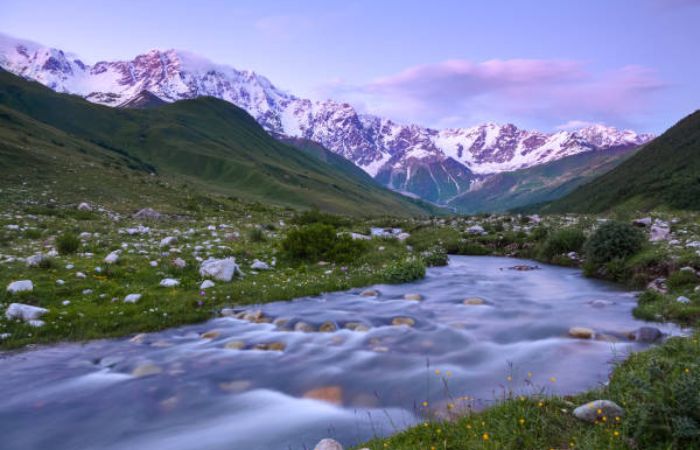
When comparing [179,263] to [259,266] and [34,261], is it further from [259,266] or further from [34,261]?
[34,261]

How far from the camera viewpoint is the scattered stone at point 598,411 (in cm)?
586

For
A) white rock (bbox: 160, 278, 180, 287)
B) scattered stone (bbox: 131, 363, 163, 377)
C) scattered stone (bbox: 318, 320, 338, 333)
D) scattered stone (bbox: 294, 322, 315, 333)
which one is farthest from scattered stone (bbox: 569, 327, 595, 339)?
white rock (bbox: 160, 278, 180, 287)

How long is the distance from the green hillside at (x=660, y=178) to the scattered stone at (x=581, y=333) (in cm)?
7309

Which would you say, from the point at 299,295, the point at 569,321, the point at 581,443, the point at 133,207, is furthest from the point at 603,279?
the point at 133,207

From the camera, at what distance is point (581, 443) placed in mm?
5273

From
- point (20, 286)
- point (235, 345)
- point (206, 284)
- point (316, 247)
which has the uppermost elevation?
point (316, 247)

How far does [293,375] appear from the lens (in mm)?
9570

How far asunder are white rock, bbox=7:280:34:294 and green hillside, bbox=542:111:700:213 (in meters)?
82.1

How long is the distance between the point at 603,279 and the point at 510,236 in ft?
37.3

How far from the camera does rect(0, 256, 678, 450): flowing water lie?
741 centimetres

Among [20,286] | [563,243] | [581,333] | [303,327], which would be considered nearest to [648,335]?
[581,333]

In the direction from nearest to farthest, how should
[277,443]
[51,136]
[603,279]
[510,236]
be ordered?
[277,443]
[603,279]
[510,236]
[51,136]

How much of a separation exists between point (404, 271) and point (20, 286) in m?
13.1

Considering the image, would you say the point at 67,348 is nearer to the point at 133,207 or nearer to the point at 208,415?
the point at 208,415
